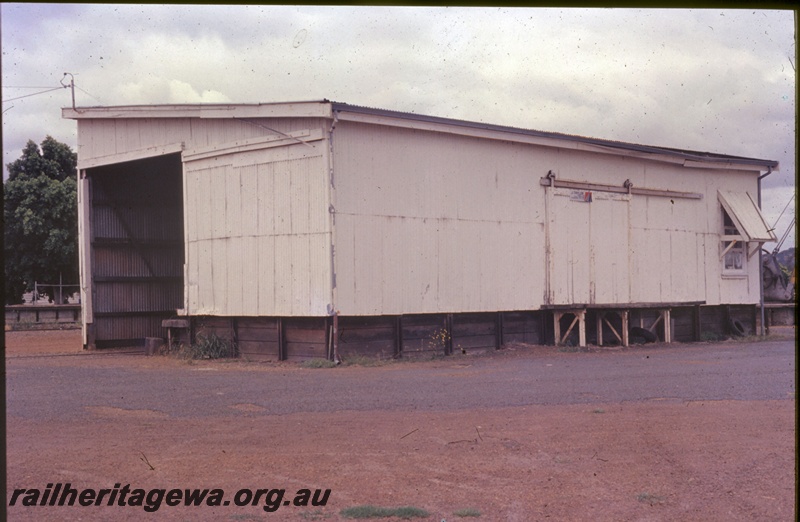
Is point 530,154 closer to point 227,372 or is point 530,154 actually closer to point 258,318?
point 258,318

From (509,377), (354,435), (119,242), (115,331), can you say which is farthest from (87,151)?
(354,435)

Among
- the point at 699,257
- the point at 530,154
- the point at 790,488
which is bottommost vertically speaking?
the point at 790,488

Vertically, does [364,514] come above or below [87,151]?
below

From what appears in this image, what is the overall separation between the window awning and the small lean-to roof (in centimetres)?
110

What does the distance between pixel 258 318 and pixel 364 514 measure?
38.5ft

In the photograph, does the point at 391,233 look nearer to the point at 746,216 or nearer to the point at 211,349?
the point at 211,349

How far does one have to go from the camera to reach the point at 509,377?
13.5 m

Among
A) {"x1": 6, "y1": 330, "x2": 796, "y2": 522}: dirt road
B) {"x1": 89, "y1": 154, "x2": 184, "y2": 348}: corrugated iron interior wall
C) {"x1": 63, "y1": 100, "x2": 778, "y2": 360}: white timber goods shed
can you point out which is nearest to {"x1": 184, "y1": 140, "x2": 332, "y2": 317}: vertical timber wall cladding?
{"x1": 63, "y1": 100, "x2": 778, "y2": 360}: white timber goods shed

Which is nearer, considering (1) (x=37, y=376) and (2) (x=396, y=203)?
(1) (x=37, y=376)

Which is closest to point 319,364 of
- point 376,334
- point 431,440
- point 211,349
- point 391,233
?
point 376,334

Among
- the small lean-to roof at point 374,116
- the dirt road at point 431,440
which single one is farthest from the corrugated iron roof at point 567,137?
the dirt road at point 431,440

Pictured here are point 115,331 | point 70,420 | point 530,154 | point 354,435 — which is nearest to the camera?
point 354,435

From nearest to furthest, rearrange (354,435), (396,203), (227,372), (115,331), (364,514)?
1. (364,514)
2. (354,435)
3. (227,372)
4. (396,203)
5. (115,331)

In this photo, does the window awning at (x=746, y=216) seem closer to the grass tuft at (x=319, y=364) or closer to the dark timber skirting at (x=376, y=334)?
the dark timber skirting at (x=376, y=334)
